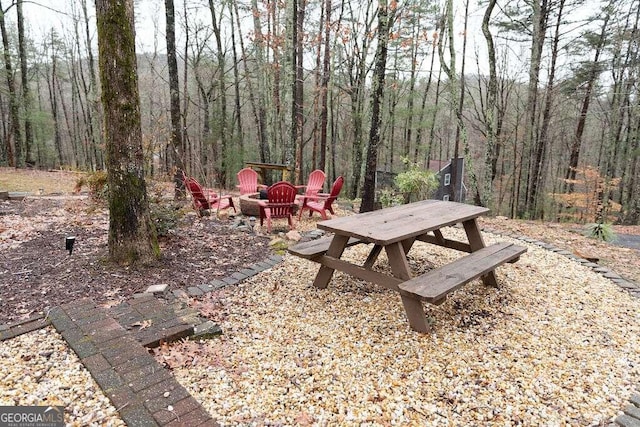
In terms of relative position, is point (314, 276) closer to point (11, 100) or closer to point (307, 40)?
point (307, 40)

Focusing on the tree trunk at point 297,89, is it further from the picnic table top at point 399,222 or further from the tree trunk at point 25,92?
the tree trunk at point 25,92

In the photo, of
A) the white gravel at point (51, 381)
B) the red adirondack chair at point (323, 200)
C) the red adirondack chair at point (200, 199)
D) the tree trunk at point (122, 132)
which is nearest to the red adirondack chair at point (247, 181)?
the red adirondack chair at point (200, 199)

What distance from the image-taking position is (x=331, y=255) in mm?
2967

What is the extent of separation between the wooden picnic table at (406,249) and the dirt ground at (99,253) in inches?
44.0

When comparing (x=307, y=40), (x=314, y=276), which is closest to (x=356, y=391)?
(x=314, y=276)

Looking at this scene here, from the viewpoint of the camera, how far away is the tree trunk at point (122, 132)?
111 inches

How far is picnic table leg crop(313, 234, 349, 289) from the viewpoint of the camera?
2.94 m

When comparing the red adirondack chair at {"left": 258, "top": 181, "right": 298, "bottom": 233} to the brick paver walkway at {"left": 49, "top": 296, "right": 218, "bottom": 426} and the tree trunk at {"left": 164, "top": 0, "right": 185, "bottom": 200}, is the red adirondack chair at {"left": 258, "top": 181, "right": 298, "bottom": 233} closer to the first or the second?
the tree trunk at {"left": 164, "top": 0, "right": 185, "bottom": 200}

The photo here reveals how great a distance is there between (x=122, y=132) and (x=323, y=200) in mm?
3468

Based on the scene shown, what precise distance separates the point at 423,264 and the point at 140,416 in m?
2.98

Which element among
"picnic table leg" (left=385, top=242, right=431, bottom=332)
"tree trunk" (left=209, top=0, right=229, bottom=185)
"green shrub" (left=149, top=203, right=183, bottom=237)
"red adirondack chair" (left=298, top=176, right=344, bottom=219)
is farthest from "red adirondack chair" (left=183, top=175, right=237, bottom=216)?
"tree trunk" (left=209, top=0, right=229, bottom=185)

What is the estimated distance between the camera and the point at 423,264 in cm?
379

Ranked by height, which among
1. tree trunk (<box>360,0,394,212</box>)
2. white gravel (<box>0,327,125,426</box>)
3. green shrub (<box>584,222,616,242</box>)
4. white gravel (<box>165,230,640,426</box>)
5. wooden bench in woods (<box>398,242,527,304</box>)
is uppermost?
tree trunk (<box>360,0,394,212</box>)

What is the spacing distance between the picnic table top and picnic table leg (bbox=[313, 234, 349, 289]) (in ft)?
0.53
